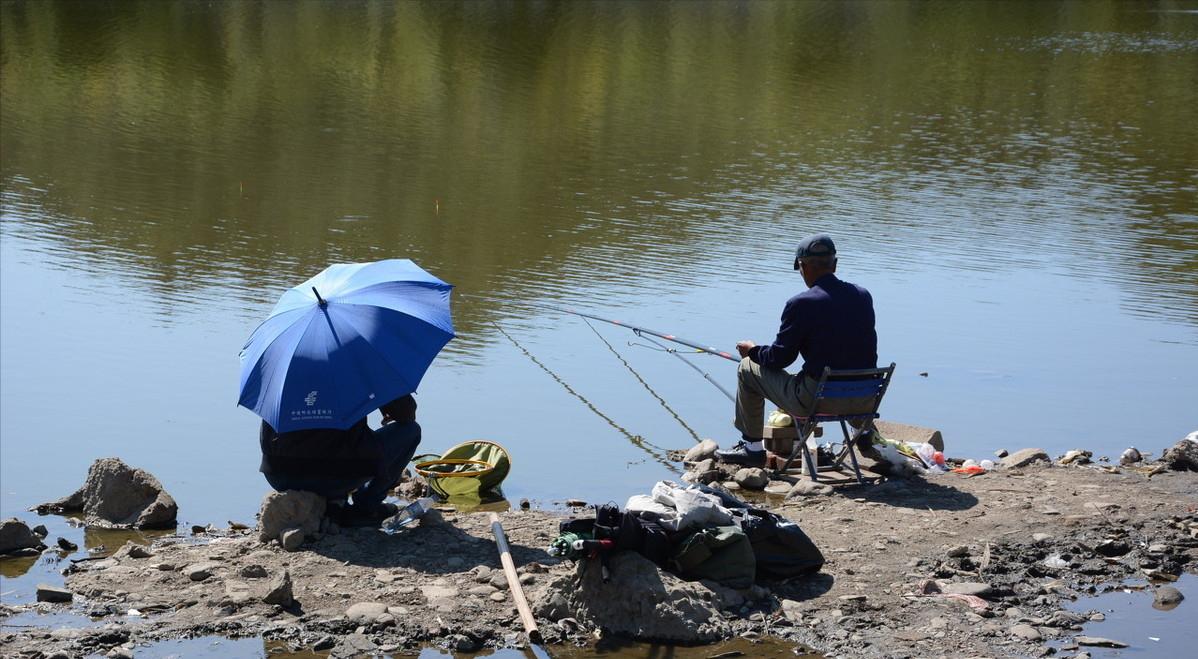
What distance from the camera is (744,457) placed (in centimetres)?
877

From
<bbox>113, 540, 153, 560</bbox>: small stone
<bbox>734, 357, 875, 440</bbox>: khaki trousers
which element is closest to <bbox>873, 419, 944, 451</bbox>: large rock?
<bbox>734, 357, 875, 440</bbox>: khaki trousers

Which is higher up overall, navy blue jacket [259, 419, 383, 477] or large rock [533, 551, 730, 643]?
navy blue jacket [259, 419, 383, 477]

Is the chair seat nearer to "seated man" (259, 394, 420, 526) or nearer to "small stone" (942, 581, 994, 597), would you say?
"small stone" (942, 581, 994, 597)

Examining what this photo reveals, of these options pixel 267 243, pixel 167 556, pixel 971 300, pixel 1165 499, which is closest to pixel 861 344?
pixel 1165 499

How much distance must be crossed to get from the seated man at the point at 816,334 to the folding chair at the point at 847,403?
8cm

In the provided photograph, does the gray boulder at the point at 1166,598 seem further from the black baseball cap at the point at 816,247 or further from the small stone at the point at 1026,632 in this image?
the black baseball cap at the point at 816,247

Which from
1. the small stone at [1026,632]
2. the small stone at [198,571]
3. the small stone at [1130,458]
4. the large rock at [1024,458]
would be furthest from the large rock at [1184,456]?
the small stone at [198,571]

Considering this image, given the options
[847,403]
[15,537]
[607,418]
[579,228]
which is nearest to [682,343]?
[607,418]

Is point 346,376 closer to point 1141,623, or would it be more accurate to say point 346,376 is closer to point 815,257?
point 815,257

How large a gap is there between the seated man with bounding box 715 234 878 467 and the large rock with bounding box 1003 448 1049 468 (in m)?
1.09

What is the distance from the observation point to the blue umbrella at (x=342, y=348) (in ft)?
23.0

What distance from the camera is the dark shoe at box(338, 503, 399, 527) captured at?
292 inches

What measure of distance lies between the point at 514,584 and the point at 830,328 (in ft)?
8.68

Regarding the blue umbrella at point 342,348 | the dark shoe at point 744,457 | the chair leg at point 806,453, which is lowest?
the dark shoe at point 744,457
